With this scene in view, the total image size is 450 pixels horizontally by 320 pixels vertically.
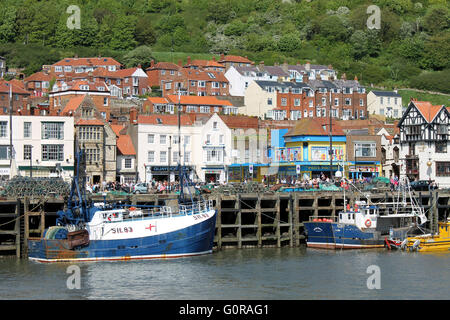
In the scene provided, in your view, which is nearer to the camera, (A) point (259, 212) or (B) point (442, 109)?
(A) point (259, 212)

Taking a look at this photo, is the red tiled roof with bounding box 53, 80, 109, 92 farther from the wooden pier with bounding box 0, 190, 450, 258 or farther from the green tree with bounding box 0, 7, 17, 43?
the green tree with bounding box 0, 7, 17, 43

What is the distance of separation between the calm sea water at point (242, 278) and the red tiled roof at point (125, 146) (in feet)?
113

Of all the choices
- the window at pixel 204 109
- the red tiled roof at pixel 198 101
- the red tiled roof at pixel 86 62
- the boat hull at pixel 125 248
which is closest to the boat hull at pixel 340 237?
the boat hull at pixel 125 248

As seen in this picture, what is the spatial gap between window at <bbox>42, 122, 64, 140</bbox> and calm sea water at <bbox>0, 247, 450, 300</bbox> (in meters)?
29.6

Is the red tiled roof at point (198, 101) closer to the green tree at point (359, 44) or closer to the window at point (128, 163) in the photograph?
the window at point (128, 163)

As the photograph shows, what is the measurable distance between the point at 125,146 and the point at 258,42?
94843 millimetres

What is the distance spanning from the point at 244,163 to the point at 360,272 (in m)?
46.6

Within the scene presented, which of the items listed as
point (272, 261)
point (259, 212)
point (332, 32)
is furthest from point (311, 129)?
point (332, 32)

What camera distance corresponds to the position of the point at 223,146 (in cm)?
9431

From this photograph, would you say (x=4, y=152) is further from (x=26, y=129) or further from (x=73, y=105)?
(x=73, y=105)

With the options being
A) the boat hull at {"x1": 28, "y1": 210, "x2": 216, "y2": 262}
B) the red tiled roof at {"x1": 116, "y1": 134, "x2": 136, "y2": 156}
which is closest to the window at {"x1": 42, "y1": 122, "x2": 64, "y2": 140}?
the red tiled roof at {"x1": 116, "y1": 134, "x2": 136, "y2": 156}
